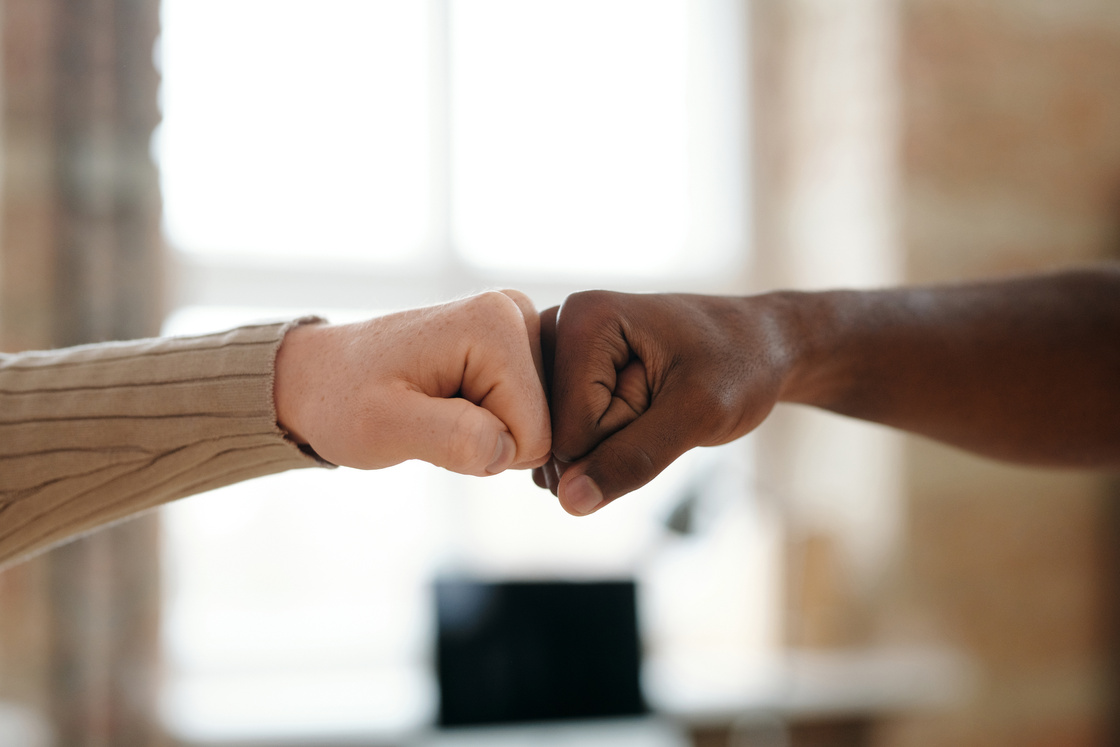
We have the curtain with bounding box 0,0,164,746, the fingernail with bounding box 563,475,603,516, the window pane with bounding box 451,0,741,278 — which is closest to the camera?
the fingernail with bounding box 563,475,603,516

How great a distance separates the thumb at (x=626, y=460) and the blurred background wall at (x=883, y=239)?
1.58m

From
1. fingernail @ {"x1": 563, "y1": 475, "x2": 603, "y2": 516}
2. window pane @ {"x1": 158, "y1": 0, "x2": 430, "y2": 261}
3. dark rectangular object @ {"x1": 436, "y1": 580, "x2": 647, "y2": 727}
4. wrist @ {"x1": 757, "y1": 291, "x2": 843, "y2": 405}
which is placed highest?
window pane @ {"x1": 158, "y1": 0, "x2": 430, "y2": 261}

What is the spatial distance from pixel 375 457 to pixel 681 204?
2.20 meters

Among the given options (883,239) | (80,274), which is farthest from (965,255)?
(80,274)

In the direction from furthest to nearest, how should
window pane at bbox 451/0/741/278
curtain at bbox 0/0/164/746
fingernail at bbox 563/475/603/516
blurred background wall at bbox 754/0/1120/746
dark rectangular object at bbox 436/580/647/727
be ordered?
window pane at bbox 451/0/741/278 < blurred background wall at bbox 754/0/1120/746 < dark rectangular object at bbox 436/580/647/727 < curtain at bbox 0/0/164/746 < fingernail at bbox 563/475/603/516

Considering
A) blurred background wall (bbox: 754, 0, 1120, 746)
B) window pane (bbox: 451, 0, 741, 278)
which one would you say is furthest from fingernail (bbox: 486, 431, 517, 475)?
window pane (bbox: 451, 0, 741, 278)

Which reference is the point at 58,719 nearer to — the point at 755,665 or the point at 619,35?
the point at 755,665

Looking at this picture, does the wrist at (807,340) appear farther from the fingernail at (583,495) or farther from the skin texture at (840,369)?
the fingernail at (583,495)

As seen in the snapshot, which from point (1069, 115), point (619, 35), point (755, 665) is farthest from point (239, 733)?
point (1069, 115)

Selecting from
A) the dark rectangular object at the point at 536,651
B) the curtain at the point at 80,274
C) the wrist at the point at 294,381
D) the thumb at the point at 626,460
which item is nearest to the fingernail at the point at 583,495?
the thumb at the point at 626,460

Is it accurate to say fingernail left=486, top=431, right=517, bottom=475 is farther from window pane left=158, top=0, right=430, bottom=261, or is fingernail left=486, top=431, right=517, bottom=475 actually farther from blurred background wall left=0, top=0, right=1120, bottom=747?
window pane left=158, top=0, right=430, bottom=261

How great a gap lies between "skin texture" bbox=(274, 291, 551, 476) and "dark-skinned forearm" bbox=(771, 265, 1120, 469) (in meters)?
0.33

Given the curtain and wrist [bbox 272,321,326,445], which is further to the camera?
the curtain

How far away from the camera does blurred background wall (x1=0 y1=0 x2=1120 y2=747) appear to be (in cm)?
181
